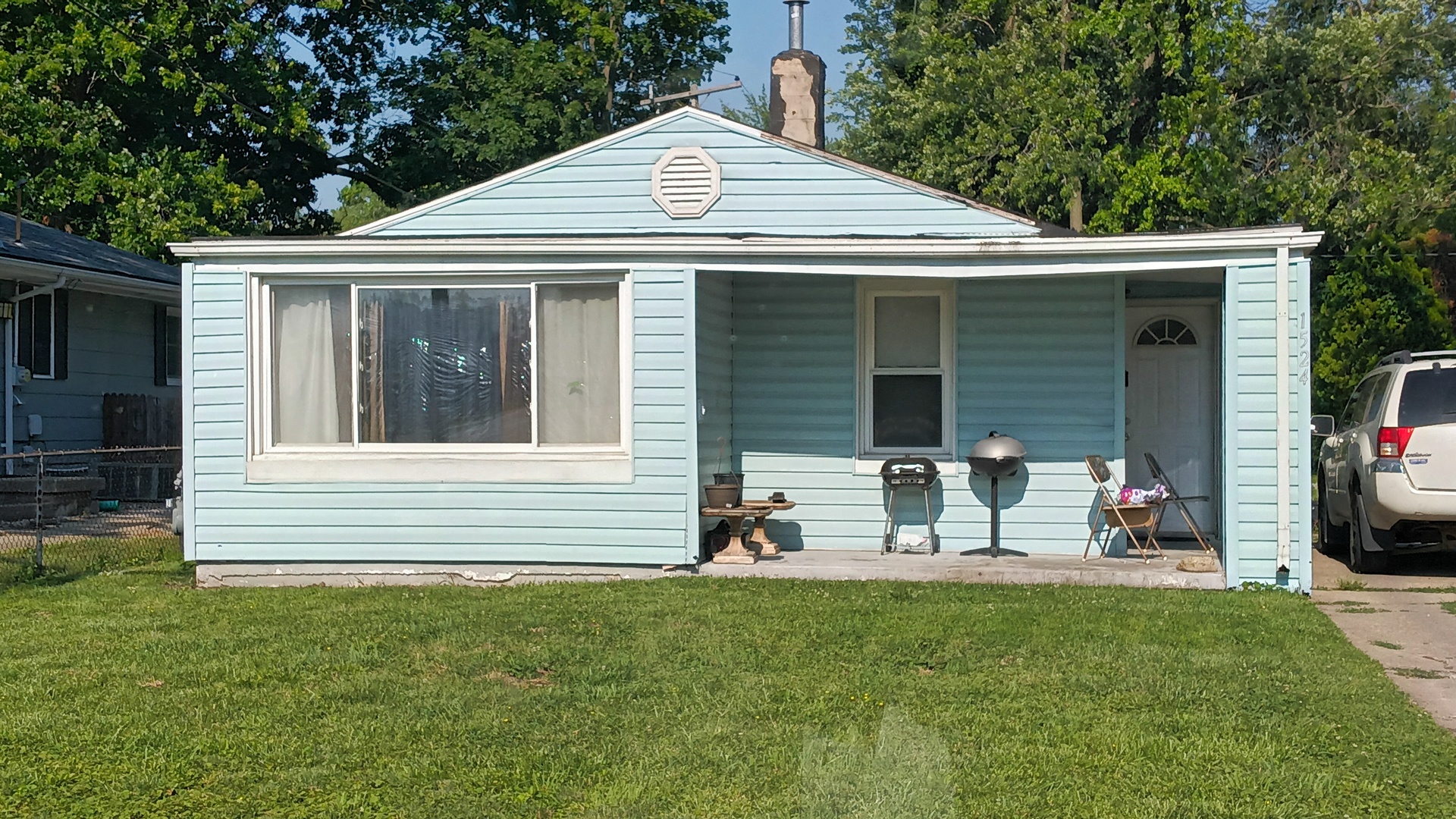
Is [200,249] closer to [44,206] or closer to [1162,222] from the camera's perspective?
[44,206]

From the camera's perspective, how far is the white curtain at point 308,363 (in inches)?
427

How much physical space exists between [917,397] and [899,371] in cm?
25

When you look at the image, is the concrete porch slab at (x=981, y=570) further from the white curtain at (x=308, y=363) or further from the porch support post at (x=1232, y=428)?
the white curtain at (x=308, y=363)

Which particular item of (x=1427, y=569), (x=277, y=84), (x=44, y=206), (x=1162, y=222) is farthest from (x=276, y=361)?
(x=1162, y=222)

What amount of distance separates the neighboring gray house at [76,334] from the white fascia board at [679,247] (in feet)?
20.0

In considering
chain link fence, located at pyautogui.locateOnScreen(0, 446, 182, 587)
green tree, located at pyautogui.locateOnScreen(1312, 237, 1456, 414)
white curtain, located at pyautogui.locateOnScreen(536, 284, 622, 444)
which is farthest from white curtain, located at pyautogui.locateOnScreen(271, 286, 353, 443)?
green tree, located at pyautogui.locateOnScreen(1312, 237, 1456, 414)

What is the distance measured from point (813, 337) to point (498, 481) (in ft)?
9.40

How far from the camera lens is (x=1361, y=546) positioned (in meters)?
11.4

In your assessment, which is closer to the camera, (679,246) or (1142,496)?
(679,246)

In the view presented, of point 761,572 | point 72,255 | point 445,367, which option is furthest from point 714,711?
point 72,255

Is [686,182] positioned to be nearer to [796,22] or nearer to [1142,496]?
[796,22]

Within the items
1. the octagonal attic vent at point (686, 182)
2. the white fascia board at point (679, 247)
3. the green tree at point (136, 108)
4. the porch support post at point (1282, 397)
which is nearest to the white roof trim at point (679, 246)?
the white fascia board at point (679, 247)

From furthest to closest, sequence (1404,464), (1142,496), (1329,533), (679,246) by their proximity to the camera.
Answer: (1329,533) < (1404,464) < (1142,496) < (679,246)

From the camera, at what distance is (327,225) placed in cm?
3250
